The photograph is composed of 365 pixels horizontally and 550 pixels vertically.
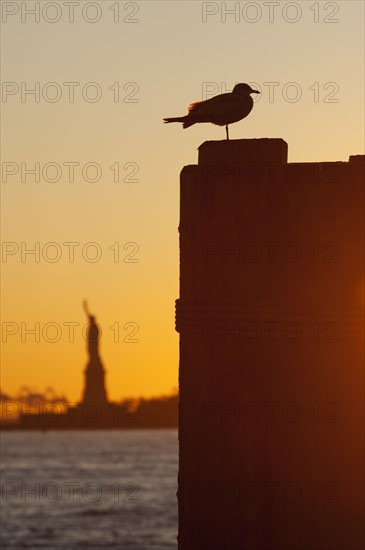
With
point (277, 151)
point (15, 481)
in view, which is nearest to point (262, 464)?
point (277, 151)

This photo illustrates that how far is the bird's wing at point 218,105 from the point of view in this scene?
7988 millimetres

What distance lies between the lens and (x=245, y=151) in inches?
239

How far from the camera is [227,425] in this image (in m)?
5.79

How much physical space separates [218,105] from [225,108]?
0.25ft

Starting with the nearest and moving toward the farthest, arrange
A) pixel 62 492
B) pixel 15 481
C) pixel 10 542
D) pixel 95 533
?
pixel 10 542
pixel 95 533
pixel 62 492
pixel 15 481

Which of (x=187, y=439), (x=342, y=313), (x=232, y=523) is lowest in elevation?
(x=232, y=523)

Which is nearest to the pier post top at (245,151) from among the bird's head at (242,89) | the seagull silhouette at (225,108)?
the bird's head at (242,89)

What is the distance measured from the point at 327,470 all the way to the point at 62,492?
152209 millimetres

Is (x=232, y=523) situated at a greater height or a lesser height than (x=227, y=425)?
lesser

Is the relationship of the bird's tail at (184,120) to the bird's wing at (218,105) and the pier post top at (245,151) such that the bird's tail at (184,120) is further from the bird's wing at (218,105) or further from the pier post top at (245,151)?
the pier post top at (245,151)

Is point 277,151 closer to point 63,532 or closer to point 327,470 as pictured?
point 327,470

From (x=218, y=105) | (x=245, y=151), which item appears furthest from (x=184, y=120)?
(x=245, y=151)

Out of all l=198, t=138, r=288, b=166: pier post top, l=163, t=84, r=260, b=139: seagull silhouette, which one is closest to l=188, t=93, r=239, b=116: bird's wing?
l=163, t=84, r=260, b=139: seagull silhouette

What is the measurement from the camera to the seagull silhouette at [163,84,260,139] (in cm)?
798
